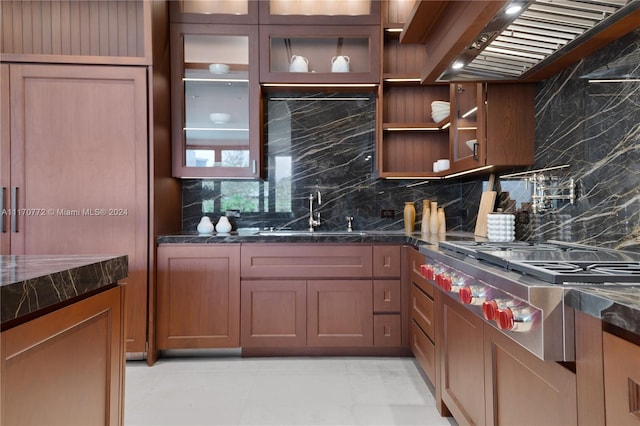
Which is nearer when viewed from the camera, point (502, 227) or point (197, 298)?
point (502, 227)

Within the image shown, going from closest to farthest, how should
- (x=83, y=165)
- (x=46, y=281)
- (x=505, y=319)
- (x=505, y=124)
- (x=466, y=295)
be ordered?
1. (x=46, y=281)
2. (x=505, y=319)
3. (x=466, y=295)
4. (x=505, y=124)
5. (x=83, y=165)

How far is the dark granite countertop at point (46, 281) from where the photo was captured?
709 millimetres

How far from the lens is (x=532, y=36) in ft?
4.37

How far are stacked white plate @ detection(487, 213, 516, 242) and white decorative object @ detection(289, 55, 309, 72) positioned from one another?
178 cm

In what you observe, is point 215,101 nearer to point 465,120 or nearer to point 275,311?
point 275,311

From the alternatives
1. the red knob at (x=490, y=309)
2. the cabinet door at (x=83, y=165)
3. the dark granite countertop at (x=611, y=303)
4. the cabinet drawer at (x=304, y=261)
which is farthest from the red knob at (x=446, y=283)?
the cabinet door at (x=83, y=165)

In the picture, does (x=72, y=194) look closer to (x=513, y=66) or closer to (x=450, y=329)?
(x=450, y=329)

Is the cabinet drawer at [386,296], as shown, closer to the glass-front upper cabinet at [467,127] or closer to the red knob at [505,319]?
the glass-front upper cabinet at [467,127]

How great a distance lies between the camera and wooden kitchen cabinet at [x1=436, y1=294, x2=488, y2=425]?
132cm

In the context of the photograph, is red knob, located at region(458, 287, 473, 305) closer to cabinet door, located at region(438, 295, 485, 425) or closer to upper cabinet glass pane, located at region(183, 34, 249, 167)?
cabinet door, located at region(438, 295, 485, 425)

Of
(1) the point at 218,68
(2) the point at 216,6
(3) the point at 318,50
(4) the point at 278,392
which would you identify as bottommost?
(4) the point at 278,392

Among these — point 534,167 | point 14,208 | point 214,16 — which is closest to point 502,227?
point 534,167

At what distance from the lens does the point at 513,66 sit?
5.35ft

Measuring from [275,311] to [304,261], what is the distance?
16.0 inches
